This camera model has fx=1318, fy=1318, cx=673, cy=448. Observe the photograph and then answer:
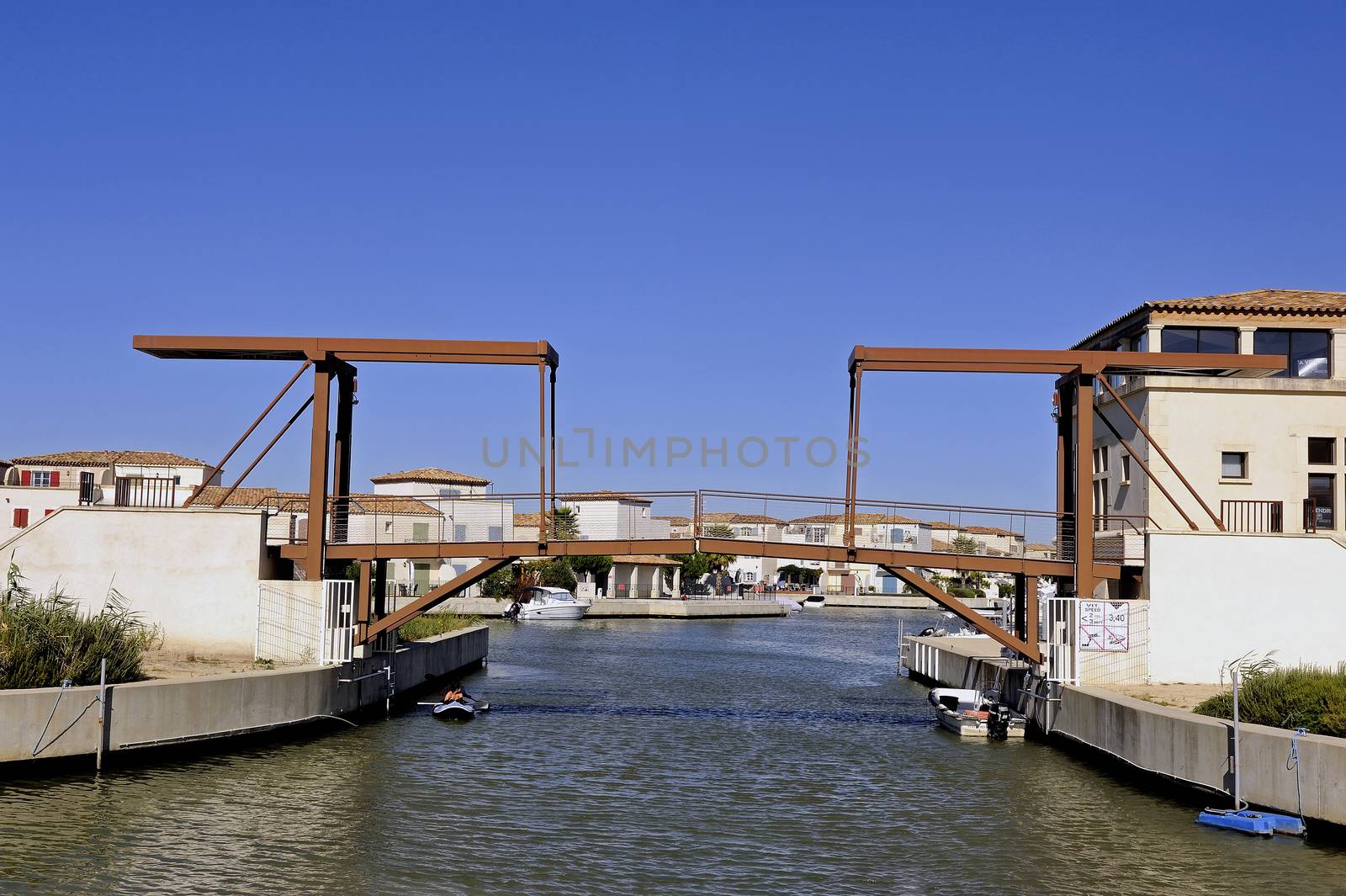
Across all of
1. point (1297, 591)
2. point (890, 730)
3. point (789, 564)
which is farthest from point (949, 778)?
point (789, 564)

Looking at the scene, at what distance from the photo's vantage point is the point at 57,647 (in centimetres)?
2522

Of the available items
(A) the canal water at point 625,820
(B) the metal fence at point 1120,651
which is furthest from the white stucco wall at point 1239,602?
(A) the canal water at point 625,820

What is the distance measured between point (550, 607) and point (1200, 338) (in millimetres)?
56623

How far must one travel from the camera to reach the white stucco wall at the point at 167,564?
32125mm

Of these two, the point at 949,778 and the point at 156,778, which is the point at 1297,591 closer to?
the point at 949,778

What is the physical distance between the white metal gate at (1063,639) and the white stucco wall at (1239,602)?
179 cm

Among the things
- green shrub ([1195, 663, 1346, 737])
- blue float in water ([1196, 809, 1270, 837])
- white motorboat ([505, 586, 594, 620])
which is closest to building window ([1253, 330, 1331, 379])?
green shrub ([1195, 663, 1346, 737])

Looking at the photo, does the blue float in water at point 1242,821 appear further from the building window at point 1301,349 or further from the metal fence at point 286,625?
the building window at point 1301,349

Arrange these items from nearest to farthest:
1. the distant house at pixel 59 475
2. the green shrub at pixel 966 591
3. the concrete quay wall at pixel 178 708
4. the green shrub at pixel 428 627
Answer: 1. the concrete quay wall at pixel 178 708
2. the green shrub at pixel 428 627
3. the distant house at pixel 59 475
4. the green shrub at pixel 966 591

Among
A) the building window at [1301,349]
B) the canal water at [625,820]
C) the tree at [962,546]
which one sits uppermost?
the building window at [1301,349]

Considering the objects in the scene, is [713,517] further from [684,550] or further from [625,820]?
[625,820]

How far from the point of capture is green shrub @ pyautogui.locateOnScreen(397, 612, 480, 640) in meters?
46.1

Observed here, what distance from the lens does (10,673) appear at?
79.6 feet

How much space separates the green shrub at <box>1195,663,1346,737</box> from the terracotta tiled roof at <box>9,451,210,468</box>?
2540 inches
